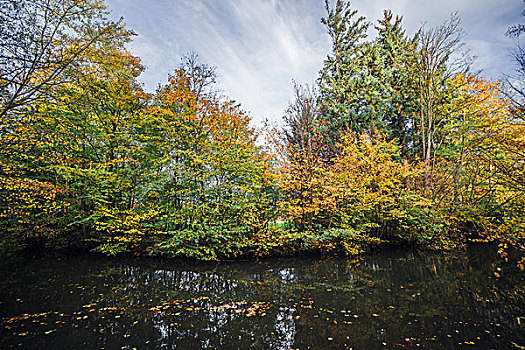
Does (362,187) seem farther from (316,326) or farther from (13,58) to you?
(13,58)

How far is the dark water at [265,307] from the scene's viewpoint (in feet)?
11.9

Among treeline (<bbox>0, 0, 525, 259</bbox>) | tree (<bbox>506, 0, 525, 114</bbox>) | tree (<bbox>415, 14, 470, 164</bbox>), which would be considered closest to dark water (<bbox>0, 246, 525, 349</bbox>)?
treeline (<bbox>0, 0, 525, 259</bbox>)

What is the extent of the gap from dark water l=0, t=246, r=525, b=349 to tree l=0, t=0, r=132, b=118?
4.46 meters

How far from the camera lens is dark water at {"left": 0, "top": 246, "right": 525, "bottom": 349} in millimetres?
3641

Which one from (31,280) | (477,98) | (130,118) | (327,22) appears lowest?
(31,280)

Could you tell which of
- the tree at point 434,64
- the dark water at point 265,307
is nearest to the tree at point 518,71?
the dark water at point 265,307

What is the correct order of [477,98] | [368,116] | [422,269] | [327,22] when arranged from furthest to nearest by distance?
[327,22] → [368,116] → [477,98] → [422,269]

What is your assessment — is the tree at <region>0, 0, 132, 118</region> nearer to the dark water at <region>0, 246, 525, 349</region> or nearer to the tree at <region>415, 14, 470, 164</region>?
the dark water at <region>0, 246, 525, 349</region>

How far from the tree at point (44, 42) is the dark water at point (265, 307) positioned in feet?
14.6

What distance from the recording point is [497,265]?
808cm

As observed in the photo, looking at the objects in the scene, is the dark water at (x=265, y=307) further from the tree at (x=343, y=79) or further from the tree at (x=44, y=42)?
the tree at (x=343, y=79)

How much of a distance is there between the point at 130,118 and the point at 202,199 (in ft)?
17.5

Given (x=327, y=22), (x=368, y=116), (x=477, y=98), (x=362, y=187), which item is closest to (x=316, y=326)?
(x=362, y=187)

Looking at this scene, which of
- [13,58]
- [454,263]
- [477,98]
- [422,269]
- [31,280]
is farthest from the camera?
[477,98]
